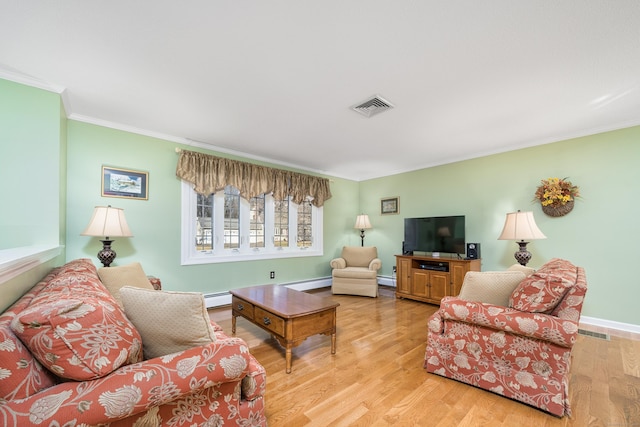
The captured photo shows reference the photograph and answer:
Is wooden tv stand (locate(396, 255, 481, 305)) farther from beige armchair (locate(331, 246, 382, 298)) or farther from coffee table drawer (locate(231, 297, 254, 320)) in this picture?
coffee table drawer (locate(231, 297, 254, 320))

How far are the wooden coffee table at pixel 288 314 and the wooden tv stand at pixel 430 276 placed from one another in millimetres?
2209

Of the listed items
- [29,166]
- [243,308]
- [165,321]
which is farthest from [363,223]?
[29,166]

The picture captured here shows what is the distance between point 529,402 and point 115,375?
7.58ft

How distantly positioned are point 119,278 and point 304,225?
3221 mm

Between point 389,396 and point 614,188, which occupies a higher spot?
point 614,188

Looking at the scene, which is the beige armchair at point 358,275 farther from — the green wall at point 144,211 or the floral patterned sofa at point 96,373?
the floral patterned sofa at point 96,373

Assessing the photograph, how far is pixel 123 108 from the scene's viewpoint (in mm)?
2754

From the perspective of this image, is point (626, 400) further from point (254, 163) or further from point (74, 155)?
point (74, 155)

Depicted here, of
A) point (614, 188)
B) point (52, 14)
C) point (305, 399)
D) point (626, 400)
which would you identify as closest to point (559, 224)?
point (614, 188)

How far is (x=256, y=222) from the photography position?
443 centimetres

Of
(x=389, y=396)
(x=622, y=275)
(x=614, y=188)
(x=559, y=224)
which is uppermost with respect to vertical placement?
(x=614, y=188)

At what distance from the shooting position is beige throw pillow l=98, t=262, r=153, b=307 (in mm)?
2119

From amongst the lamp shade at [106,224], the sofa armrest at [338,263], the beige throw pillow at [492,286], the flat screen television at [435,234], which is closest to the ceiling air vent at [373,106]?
the beige throw pillow at [492,286]

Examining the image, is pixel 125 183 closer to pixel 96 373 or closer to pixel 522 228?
pixel 96 373
